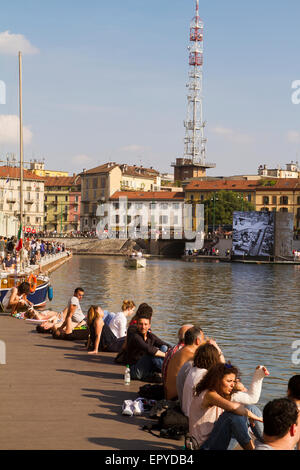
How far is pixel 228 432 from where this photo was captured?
7.73 metres

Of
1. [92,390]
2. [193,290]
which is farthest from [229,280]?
[92,390]

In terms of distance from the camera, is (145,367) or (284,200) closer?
(145,367)

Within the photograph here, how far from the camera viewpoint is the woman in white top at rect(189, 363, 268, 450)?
25.2 feet

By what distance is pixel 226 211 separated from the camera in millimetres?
129625

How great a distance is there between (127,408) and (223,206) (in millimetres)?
119866

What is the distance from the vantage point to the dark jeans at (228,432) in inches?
302

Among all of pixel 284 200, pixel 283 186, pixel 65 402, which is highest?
pixel 283 186

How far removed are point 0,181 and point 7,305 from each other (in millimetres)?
110510

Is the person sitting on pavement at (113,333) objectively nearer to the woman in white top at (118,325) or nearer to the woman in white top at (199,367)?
the woman in white top at (118,325)

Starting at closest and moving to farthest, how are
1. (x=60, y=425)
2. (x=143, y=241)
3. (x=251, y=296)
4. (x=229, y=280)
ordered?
(x=60, y=425) < (x=251, y=296) < (x=229, y=280) < (x=143, y=241)

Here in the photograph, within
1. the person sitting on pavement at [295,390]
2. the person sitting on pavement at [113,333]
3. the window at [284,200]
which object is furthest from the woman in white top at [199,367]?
the window at [284,200]

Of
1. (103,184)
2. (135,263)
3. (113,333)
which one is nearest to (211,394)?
(113,333)

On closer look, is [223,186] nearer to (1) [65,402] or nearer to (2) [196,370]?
(1) [65,402]
